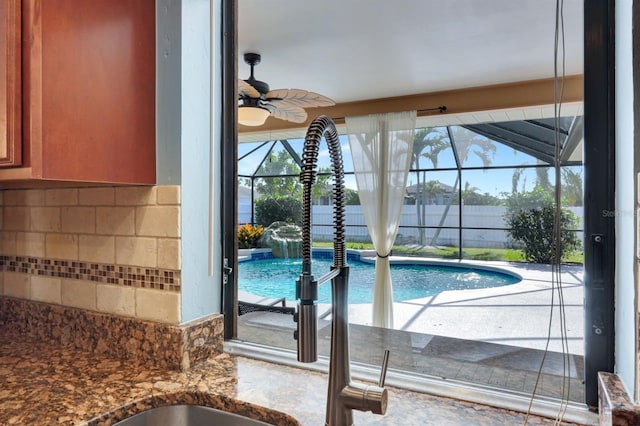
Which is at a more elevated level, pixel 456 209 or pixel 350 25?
pixel 350 25

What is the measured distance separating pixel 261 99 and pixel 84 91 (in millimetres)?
2556

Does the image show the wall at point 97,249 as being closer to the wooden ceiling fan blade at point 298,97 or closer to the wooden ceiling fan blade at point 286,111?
the wooden ceiling fan blade at point 298,97

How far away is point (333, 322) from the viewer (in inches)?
31.1

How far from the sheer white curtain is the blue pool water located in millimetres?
297

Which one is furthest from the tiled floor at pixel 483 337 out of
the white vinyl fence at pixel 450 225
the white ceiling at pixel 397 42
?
the white ceiling at pixel 397 42

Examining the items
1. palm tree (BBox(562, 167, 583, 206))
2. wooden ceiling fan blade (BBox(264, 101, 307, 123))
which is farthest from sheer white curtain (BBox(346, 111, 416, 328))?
palm tree (BBox(562, 167, 583, 206))

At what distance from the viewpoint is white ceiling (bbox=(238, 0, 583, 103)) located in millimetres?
2521

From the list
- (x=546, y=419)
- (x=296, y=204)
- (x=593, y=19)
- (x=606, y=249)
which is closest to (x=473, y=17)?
(x=296, y=204)

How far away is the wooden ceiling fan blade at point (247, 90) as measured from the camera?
10.2 feet

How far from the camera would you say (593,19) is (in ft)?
2.78

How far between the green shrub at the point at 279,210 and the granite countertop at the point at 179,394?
144 cm

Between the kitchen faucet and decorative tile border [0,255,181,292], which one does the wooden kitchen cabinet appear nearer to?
decorative tile border [0,255,181,292]

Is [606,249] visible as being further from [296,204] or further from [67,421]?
[296,204]

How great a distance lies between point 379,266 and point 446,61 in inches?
79.3
